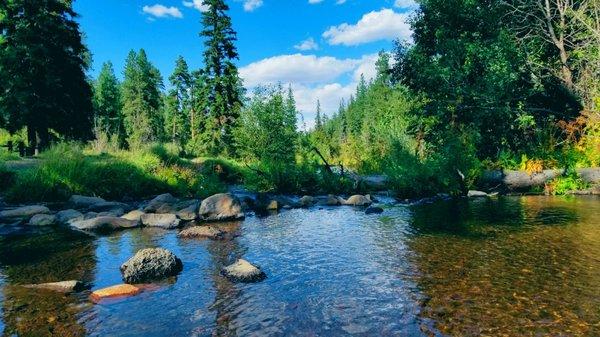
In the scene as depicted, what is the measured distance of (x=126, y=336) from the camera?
4.46 meters

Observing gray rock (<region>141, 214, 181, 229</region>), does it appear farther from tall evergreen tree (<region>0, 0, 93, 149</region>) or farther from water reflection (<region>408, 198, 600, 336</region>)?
tall evergreen tree (<region>0, 0, 93, 149</region>)

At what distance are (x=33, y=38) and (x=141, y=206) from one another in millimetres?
17285

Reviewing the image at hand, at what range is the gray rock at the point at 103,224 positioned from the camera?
1021cm

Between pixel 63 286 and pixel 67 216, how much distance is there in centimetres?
572

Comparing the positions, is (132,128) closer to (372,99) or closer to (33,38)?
(33,38)

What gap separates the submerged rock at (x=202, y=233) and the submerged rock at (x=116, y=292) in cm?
346

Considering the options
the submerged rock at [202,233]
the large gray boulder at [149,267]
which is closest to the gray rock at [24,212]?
the submerged rock at [202,233]

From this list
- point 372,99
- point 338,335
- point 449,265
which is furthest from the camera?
point 372,99

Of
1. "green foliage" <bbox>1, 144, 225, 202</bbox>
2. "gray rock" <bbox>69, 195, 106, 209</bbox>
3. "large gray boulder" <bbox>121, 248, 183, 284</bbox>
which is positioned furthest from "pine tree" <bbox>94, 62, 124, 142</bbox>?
"large gray boulder" <bbox>121, 248, 183, 284</bbox>

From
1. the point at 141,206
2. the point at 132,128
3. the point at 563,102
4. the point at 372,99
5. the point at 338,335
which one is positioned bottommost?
the point at 338,335

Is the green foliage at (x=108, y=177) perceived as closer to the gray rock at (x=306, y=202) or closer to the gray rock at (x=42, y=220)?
the gray rock at (x=42, y=220)

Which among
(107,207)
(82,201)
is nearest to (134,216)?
(107,207)

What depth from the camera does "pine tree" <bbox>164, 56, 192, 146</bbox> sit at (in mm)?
60500

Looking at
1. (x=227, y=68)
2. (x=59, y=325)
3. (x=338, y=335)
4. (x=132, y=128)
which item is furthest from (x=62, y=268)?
(x=132, y=128)
